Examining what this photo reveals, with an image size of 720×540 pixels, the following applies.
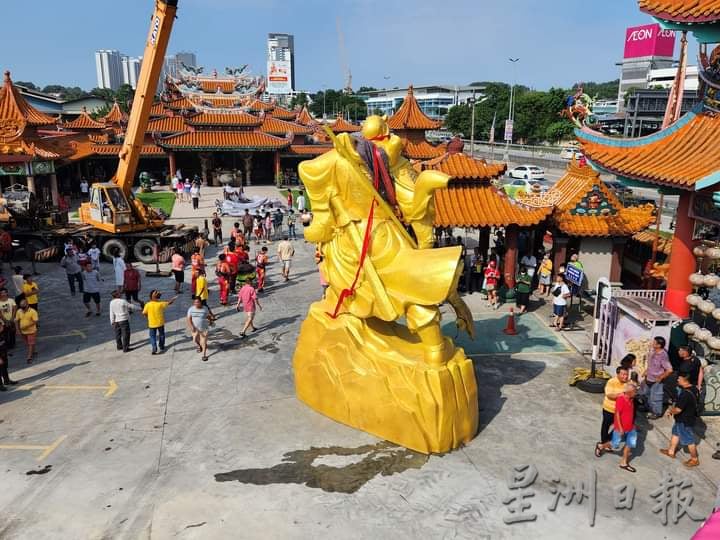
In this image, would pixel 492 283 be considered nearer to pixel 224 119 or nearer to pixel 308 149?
pixel 224 119

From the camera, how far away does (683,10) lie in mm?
9023

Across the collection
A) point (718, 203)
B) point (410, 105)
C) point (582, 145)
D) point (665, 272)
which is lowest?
point (665, 272)

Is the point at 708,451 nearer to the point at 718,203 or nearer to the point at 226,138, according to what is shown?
the point at 718,203

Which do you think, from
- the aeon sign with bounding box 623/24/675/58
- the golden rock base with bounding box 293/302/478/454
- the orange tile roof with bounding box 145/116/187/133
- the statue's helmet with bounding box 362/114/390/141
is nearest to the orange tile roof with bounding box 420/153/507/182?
the statue's helmet with bounding box 362/114/390/141

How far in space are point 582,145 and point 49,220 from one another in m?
15.7

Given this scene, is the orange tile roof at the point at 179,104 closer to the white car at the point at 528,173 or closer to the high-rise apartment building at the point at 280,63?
the white car at the point at 528,173

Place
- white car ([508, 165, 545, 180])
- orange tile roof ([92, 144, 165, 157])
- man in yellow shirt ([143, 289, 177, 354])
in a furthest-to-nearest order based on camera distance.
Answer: white car ([508, 165, 545, 180]), orange tile roof ([92, 144, 165, 157]), man in yellow shirt ([143, 289, 177, 354])

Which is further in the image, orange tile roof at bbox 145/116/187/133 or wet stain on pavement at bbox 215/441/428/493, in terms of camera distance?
orange tile roof at bbox 145/116/187/133

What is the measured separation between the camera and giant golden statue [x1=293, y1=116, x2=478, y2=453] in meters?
6.75

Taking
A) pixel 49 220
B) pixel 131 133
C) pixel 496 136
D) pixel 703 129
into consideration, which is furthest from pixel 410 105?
pixel 496 136

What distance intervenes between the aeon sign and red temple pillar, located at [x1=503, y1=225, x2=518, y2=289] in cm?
7803

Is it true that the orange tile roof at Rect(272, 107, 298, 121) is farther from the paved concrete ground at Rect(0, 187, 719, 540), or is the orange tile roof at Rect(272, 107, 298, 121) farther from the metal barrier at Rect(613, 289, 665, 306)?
the metal barrier at Rect(613, 289, 665, 306)

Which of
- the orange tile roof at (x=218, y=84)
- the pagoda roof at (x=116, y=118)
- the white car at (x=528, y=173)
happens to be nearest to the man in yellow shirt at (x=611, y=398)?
the white car at (x=528, y=173)

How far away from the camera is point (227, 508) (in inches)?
230
